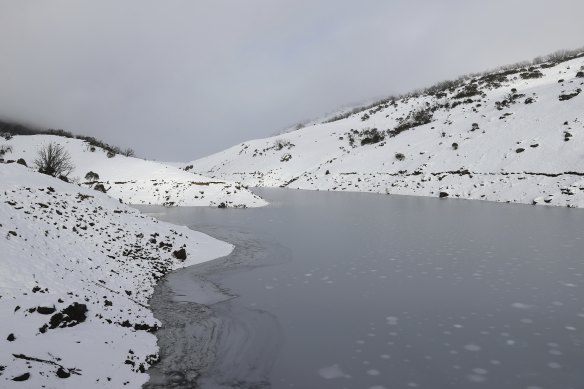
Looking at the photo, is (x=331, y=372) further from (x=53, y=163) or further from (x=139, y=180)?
(x=139, y=180)

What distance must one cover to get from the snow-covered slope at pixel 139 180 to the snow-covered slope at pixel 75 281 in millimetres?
21394

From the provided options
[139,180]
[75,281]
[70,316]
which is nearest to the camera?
[70,316]

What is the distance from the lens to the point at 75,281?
10891mm

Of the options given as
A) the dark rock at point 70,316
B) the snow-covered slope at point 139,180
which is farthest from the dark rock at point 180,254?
the snow-covered slope at point 139,180

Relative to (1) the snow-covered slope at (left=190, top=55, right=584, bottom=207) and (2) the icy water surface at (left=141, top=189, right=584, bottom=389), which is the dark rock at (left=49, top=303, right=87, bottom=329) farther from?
(1) the snow-covered slope at (left=190, top=55, right=584, bottom=207)

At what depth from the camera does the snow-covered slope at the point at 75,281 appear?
704 cm

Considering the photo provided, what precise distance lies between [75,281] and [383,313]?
852 centimetres

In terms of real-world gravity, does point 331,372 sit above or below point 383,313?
below

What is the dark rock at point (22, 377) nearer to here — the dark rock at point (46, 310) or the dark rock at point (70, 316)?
the dark rock at point (70, 316)

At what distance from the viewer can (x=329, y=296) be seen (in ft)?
39.6

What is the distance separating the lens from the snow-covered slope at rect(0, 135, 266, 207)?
138 ft

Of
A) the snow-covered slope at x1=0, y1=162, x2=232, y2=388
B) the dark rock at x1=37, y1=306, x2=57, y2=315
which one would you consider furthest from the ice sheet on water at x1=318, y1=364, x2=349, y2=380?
the dark rock at x1=37, y1=306, x2=57, y2=315

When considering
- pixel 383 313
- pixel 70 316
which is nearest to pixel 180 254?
pixel 70 316

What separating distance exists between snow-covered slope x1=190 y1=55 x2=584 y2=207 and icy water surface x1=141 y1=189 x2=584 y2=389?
71.0ft
